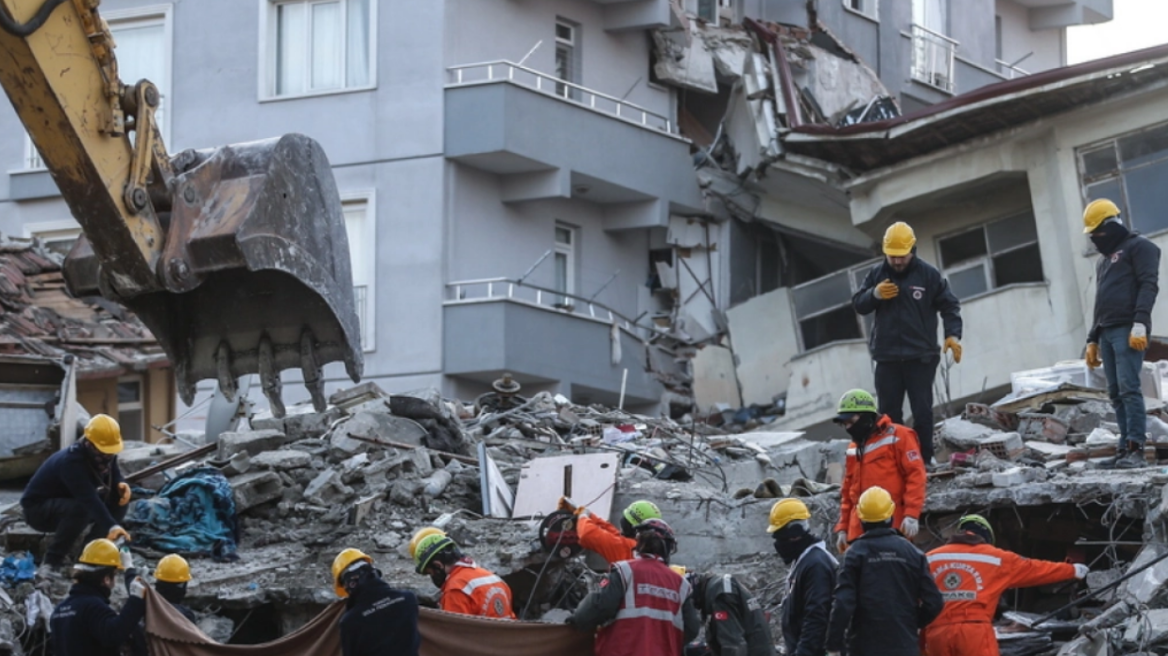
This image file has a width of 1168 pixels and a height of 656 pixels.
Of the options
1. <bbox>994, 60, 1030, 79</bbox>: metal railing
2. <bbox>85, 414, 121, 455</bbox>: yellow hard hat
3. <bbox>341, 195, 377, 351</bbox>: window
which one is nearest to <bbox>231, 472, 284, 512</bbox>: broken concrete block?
<bbox>85, 414, 121, 455</bbox>: yellow hard hat

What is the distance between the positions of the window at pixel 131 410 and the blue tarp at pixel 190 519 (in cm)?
892

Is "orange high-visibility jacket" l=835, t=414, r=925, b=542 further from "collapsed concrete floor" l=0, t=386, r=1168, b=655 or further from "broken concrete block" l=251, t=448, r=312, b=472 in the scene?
"broken concrete block" l=251, t=448, r=312, b=472

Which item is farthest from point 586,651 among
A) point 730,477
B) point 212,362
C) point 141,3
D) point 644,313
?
point 141,3

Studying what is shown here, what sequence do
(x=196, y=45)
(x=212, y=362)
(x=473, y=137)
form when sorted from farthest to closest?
(x=196, y=45)
(x=473, y=137)
(x=212, y=362)

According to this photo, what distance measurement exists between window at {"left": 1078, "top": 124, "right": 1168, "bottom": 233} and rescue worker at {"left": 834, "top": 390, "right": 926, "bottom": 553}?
11410mm

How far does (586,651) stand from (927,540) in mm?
3346

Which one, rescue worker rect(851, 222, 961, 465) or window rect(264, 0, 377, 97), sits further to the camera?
window rect(264, 0, 377, 97)

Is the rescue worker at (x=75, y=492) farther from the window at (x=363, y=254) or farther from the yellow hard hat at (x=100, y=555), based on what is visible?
the window at (x=363, y=254)

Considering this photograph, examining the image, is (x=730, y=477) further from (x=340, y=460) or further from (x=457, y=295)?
(x=457, y=295)

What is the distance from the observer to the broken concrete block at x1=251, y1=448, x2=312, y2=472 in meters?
16.8

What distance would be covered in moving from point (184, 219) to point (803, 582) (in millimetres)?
3936

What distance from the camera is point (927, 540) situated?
47.0ft

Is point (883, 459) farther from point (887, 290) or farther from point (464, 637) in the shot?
point (464, 637)

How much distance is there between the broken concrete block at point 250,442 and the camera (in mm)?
17297
